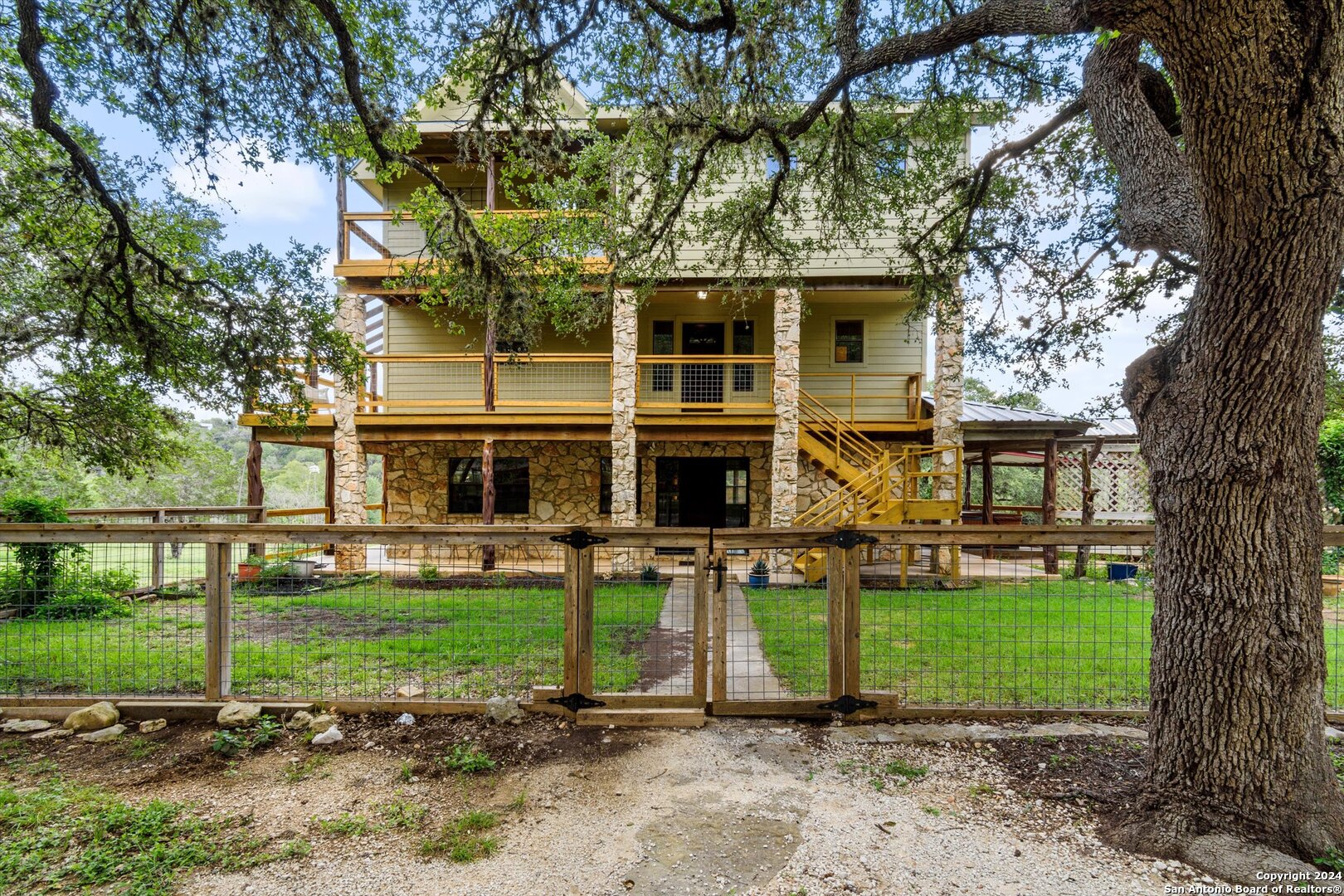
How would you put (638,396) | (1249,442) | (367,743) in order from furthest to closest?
(638,396) → (367,743) → (1249,442)

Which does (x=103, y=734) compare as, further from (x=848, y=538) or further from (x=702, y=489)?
(x=702, y=489)

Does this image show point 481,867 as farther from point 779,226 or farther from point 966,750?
point 779,226

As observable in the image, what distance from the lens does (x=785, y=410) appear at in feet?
33.2

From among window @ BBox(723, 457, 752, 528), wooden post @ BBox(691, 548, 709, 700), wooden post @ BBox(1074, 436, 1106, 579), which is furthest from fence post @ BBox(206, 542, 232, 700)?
wooden post @ BBox(1074, 436, 1106, 579)

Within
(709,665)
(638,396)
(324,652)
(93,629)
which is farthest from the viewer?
(638,396)

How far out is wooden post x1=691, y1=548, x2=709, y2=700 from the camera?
353cm

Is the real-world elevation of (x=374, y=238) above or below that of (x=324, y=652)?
above

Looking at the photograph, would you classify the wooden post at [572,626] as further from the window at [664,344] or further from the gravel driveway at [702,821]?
the window at [664,344]

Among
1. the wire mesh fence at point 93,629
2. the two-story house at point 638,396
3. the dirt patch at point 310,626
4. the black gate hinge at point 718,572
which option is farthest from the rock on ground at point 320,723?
the two-story house at point 638,396

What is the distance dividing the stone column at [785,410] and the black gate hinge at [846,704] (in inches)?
245

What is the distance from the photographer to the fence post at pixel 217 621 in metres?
3.69

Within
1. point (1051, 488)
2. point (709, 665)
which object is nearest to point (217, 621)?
point (709, 665)

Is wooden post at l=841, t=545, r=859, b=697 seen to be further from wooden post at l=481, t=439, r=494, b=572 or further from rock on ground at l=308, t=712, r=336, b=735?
wooden post at l=481, t=439, r=494, b=572

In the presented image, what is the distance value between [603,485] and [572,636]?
872cm
